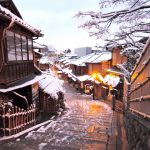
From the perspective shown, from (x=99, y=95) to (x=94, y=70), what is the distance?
6.66 metres

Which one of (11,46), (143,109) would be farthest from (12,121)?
(143,109)

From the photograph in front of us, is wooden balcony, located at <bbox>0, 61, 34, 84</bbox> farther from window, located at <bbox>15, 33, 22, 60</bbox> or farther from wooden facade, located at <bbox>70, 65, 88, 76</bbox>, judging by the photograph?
wooden facade, located at <bbox>70, 65, 88, 76</bbox>

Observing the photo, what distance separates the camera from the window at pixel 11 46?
488 inches

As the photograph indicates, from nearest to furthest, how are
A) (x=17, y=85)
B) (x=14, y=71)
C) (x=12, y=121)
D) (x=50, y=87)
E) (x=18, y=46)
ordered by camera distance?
(x=12, y=121) < (x=17, y=85) < (x=14, y=71) < (x=18, y=46) < (x=50, y=87)

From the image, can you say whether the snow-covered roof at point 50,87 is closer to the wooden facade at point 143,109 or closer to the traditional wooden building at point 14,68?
the traditional wooden building at point 14,68

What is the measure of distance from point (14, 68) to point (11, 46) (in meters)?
1.29

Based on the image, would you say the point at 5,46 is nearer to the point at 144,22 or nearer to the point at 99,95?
the point at 144,22

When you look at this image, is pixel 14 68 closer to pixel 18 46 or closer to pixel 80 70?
pixel 18 46

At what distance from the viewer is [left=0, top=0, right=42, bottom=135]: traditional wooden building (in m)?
11.4

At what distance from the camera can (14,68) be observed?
1312cm

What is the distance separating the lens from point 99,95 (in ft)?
113

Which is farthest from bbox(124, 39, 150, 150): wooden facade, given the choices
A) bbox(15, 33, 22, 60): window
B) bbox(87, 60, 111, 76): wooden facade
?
bbox(87, 60, 111, 76): wooden facade

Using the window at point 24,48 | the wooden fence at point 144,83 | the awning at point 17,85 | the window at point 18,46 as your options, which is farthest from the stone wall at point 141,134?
the window at point 24,48

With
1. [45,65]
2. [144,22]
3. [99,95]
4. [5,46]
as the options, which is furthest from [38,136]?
[45,65]
